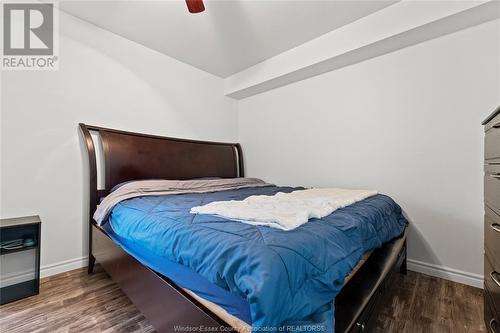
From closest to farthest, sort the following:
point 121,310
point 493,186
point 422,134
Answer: point 493,186
point 121,310
point 422,134

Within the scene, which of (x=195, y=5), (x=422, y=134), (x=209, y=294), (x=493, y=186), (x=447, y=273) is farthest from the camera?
(x=422, y=134)

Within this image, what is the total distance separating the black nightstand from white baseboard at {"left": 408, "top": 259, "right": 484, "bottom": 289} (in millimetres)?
3245

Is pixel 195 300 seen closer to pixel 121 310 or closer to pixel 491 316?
pixel 121 310

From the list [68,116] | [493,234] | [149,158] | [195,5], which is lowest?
[493,234]

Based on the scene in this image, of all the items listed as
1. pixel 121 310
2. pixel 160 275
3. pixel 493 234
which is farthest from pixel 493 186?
pixel 121 310

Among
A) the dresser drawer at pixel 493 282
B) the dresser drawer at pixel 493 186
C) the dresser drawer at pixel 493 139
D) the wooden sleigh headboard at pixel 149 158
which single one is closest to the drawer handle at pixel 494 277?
the dresser drawer at pixel 493 282

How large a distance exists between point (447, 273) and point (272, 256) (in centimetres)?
221

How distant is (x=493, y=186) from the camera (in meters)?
1.14

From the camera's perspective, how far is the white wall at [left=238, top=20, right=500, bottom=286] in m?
1.88

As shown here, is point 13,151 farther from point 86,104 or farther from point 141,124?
point 141,124

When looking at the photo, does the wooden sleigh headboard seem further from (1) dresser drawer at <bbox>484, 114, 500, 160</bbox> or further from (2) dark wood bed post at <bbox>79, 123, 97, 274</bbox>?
(1) dresser drawer at <bbox>484, 114, 500, 160</bbox>

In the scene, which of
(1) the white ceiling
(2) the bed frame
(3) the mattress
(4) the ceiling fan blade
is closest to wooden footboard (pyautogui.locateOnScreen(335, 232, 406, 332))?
(2) the bed frame

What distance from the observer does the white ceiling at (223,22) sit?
2.07 metres

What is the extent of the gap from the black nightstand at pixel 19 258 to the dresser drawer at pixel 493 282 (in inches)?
113
